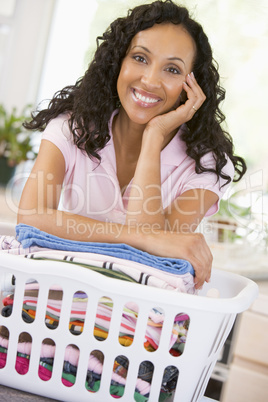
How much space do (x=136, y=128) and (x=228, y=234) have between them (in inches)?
36.2

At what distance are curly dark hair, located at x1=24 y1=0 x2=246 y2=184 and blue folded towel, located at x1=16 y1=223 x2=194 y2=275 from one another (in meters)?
0.46

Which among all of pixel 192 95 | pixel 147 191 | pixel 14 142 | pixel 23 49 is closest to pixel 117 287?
pixel 147 191

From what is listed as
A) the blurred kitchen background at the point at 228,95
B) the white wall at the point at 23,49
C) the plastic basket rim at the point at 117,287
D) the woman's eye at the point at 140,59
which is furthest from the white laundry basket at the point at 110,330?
the white wall at the point at 23,49

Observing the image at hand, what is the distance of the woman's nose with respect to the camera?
4.07 feet

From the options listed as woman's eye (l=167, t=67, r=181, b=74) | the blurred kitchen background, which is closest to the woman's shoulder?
woman's eye (l=167, t=67, r=181, b=74)

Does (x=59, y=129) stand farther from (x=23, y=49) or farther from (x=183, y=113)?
(x=23, y=49)

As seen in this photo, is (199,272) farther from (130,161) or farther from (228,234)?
(228,234)

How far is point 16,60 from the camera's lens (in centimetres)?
346

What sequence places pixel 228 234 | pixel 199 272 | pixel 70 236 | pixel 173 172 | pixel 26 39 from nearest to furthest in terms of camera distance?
pixel 199 272
pixel 70 236
pixel 173 172
pixel 228 234
pixel 26 39

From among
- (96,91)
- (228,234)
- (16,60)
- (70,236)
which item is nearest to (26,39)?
(16,60)

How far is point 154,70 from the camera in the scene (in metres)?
1.24

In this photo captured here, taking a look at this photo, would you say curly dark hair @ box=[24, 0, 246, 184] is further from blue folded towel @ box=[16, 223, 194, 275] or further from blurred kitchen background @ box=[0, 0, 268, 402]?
blurred kitchen background @ box=[0, 0, 268, 402]

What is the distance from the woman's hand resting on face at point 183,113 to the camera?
129 cm

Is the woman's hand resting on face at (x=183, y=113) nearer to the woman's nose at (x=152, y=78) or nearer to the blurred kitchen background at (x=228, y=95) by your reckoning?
the woman's nose at (x=152, y=78)
